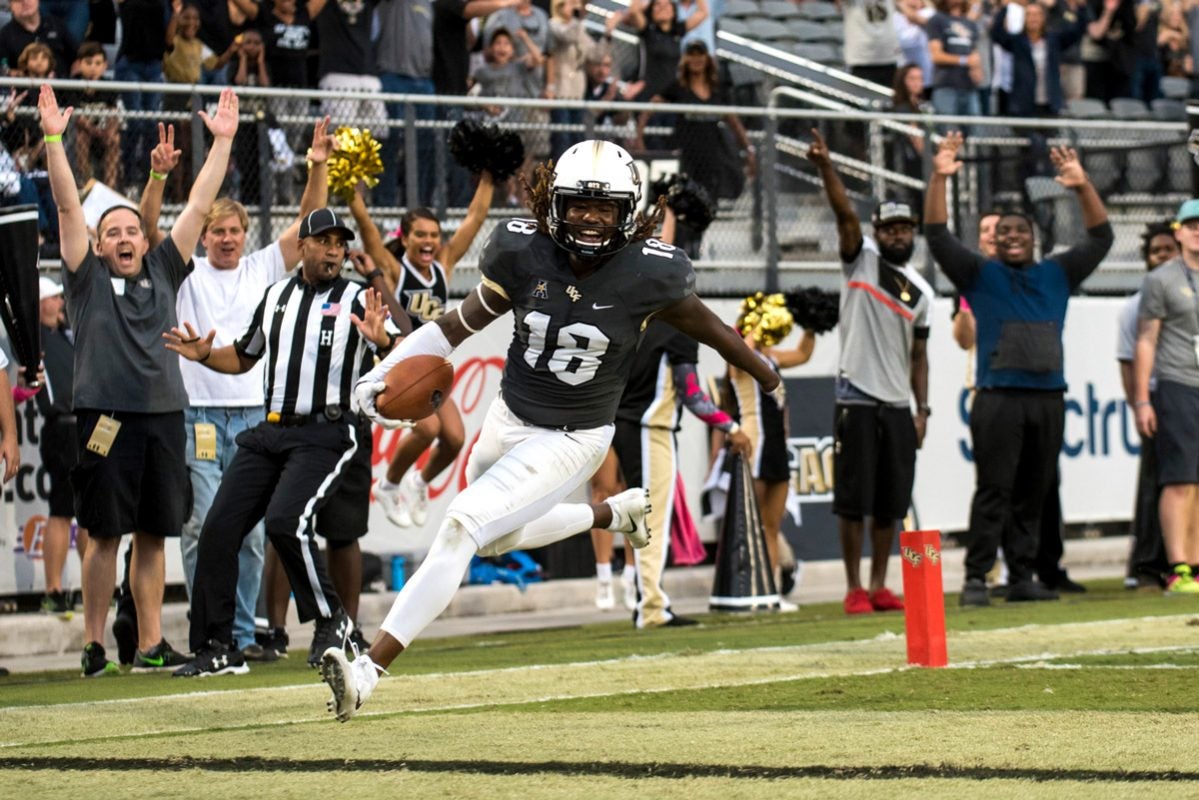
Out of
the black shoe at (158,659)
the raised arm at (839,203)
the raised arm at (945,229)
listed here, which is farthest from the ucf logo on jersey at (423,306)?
the raised arm at (945,229)

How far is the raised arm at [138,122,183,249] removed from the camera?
10195 millimetres

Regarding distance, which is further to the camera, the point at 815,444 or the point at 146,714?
the point at 815,444

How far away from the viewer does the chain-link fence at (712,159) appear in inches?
516

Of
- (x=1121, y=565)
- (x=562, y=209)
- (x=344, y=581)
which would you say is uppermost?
(x=562, y=209)

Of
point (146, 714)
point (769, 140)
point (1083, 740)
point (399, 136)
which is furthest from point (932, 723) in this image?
point (769, 140)

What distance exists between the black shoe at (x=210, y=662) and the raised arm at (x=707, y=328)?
3026mm

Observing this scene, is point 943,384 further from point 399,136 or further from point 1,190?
point 1,190

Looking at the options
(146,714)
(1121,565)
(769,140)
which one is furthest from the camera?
(1121,565)

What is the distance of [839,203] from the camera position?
12328mm

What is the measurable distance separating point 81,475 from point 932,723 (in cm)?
458

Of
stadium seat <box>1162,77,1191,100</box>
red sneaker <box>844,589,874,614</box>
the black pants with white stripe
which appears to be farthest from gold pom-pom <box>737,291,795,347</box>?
stadium seat <box>1162,77,1191,100</box>

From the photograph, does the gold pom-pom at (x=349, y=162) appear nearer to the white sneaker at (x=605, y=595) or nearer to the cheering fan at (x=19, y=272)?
the cheering fan at (x=19, y=272)

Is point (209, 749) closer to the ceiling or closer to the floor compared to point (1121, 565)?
closer to the ceiling

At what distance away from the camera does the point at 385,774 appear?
616cm
